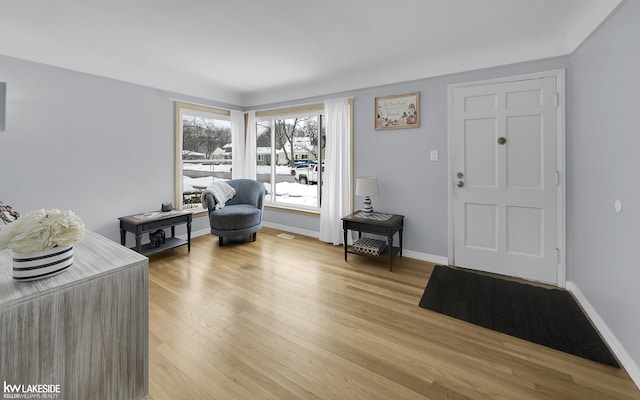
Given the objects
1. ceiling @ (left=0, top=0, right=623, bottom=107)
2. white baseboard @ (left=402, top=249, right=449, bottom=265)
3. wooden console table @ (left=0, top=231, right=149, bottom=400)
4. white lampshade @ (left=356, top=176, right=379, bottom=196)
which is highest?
ceiling @ (left=0, top=0, right=623, bottom=107)

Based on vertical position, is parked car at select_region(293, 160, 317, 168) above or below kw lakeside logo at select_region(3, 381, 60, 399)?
→ above

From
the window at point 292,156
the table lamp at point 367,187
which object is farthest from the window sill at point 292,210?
the table lamp at point 367,187

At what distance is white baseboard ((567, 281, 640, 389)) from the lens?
1.57 m

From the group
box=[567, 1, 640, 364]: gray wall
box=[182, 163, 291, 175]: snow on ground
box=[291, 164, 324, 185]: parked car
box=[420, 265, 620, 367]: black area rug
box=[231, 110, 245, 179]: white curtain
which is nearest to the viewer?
box=[567, 1, 640, 364]: gray wall

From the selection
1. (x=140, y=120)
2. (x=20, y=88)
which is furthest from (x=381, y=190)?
(x=20, y=88)

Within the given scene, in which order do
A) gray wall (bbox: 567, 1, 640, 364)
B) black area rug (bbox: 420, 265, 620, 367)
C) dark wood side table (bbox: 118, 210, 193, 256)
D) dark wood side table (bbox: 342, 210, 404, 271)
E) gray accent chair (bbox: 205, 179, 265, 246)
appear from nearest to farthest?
gray wall (bbox: 567, 1, 640, 364)
black area rug (bbox: 420, 265, 620, 367)
dark wood side table (bbox: 342, 210, 404, 271)
dark wood side table (bbox: 118, 210, 193, 256)
gray accent chair (bbox: 205, 179, 265, 246)

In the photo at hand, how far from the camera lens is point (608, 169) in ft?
6.25

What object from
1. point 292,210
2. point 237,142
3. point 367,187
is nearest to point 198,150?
point 237,142

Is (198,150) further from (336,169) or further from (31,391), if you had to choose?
(31,391)

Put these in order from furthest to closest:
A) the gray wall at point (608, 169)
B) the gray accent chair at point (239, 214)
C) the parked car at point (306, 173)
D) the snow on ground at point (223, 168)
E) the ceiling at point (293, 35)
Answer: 1. the parked car at point (306, 173)
2. the snow on ground at point (223, 168)
3. the gray accent chair at point (239, 214)
4. the ceiling at point (293, 35)
5. the gray wall at point (608, 169)

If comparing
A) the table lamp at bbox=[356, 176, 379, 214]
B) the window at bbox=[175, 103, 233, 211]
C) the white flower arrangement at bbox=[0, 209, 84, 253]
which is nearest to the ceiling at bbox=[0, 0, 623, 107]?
the window at bbox=[175, 103, 233, 211]

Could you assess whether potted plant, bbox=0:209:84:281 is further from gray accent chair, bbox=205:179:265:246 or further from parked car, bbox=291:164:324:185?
parked car, bbox=291:164:324:185

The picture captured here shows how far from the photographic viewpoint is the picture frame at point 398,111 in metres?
3.33

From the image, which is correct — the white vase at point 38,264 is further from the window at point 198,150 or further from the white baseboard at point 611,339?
the window at point 198,150
